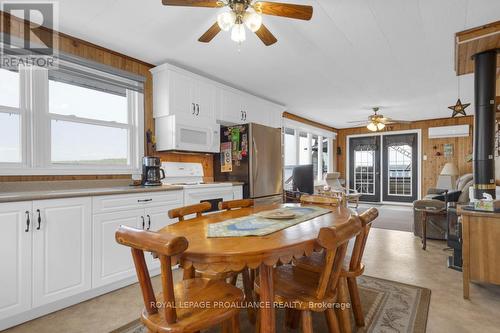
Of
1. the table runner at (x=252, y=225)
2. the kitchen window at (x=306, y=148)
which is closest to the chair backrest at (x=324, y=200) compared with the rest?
the table runner at (x=252, y=225)

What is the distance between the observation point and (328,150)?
8.34 meters

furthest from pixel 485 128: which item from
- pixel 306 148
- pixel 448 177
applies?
pixel 306 148

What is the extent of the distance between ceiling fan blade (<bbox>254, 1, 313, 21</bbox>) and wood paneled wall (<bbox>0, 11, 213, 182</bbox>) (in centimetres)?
197

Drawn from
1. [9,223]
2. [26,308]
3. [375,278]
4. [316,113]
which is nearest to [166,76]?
[9,223]

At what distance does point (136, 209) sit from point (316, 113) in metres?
4.74

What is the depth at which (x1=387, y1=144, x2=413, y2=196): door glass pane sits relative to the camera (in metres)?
7.57

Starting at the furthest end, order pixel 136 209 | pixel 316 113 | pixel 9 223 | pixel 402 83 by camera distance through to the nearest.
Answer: pixel 316 113 < pixel 402 83 < pixel 136 209 < pixel 9 223

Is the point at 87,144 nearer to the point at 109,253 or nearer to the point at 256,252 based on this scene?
the point at 109,253

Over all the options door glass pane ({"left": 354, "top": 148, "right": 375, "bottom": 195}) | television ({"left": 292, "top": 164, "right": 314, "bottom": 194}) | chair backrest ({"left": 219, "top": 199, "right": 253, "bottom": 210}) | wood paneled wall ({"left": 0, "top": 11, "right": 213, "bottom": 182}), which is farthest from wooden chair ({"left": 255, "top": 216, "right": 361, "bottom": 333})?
door glass pane ({"left": 354, "top": 148, "right": 375, "bottom": 195})

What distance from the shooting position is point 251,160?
3754mm

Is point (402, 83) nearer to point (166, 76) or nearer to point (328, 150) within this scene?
point (166, 76)

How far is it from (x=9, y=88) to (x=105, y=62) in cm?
89

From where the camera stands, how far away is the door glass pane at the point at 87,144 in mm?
2648

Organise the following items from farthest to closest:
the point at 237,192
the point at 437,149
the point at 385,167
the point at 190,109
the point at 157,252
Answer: the point at 385,167 → the point at 437,149 → the point at 237,192 → the point at 190,109 → the point at 157,252
